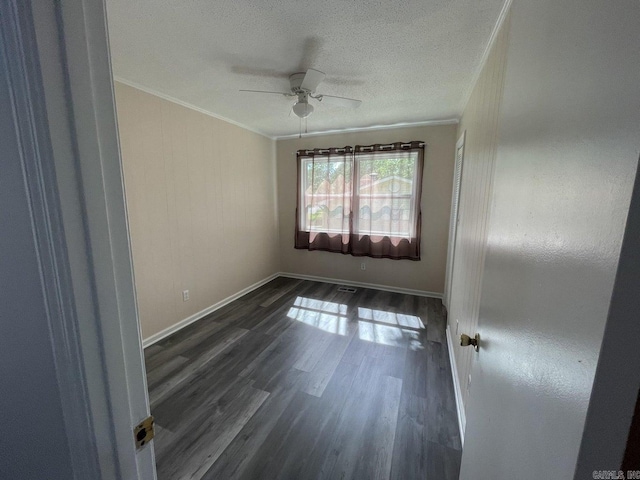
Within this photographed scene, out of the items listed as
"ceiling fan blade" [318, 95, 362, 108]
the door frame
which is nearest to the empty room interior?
the door frame

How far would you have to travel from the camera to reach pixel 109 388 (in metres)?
0.48

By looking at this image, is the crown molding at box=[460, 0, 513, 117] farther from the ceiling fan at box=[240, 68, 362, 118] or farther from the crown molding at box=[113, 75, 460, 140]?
the ceiling fan at box=[240, 68, 362, 118]

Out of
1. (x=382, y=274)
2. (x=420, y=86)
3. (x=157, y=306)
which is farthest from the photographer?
(x=382, y=274)

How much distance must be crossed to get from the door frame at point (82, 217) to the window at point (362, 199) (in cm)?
352

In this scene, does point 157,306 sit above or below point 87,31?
below

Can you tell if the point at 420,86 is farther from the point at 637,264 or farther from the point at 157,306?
the point at 157,306

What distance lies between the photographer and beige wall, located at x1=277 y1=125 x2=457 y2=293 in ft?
11.2

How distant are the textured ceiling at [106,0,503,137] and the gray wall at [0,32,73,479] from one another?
1.42 metres

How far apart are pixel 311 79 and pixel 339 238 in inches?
97.4

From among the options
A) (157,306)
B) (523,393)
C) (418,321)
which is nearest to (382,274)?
(418,321)

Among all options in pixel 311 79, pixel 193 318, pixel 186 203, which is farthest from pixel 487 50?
pixel 193 318

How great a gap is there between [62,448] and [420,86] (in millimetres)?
2863

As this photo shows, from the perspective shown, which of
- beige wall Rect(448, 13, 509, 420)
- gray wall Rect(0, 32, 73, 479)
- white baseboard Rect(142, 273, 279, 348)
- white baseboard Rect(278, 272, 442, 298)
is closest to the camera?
gray wall Rect(0, 32, 73, 479)

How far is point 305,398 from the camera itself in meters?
1.86
